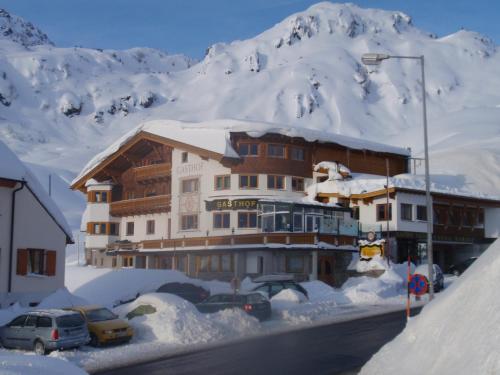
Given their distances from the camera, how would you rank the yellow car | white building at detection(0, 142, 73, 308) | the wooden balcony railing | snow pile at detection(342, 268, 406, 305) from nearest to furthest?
the yellow car, white building at detection(0, 142, 73, 308), snow pile at detection(342, 268, 406, 305), the wooden balcony railing

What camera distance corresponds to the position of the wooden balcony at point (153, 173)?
6025 cm

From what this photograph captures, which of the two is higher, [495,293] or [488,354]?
[495,293]

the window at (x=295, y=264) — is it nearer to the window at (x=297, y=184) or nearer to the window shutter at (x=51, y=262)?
the window at (x=297, y=184)

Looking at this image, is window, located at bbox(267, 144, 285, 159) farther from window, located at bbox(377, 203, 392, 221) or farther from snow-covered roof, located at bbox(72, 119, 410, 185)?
window, located at bbox(377, 203, 392, 221)

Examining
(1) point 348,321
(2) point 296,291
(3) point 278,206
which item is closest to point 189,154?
(3) point 278,206

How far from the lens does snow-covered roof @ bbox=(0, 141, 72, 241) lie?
30.5m

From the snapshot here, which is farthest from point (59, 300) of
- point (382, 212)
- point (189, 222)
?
point (382, 212)

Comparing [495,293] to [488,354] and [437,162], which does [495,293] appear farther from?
[437,162]

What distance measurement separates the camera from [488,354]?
8.93 meters

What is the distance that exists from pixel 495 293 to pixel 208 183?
4781 cm

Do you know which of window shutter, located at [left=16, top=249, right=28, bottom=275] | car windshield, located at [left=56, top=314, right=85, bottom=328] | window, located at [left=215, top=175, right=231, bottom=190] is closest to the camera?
car windshield, located at [left=56, top=314, right=85, bottom=328]

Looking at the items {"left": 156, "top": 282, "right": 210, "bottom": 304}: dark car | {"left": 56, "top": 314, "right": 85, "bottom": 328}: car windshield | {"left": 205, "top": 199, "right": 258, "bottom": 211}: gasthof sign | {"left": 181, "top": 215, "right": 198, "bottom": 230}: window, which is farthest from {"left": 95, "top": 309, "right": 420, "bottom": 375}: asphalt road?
{"left": 181, "top": 215, "right": 198, "bottom": 230}: window

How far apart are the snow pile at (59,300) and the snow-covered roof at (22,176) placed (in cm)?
360

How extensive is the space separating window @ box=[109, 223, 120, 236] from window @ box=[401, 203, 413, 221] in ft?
85.1
